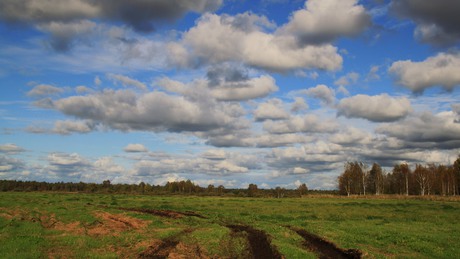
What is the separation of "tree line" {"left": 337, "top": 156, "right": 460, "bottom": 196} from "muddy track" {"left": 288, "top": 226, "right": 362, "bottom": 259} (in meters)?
126

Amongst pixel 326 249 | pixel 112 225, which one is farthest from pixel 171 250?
pixel 112 225

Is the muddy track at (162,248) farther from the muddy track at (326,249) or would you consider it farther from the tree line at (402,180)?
the tree line at (402,180)

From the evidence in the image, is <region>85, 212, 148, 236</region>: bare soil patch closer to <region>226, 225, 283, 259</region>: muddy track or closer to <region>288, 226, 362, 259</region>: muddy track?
<region>226, 225, 283, 259</region>: muddy track

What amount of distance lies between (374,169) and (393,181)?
981cm

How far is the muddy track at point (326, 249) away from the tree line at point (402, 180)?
4950 inches

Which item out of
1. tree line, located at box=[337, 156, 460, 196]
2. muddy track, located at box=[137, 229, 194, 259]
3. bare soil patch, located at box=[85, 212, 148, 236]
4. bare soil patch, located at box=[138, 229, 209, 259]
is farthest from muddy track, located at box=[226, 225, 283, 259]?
tree line, located at box=[337, 156, 460, 196]

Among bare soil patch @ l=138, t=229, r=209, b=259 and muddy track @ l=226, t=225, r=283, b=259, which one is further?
bare soil patch @ l=138, t=229, r=209, b=259

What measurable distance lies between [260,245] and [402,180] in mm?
155626

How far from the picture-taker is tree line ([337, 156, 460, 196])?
5694 inches

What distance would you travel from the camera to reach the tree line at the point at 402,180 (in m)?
145

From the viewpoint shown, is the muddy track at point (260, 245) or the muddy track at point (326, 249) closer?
the muddy track at point (260, 245)

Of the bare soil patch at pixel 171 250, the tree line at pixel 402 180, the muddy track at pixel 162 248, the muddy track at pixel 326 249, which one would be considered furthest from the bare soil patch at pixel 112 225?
the tree line at pixel 402 180

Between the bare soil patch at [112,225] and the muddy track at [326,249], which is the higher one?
the muddy track at [326,249]

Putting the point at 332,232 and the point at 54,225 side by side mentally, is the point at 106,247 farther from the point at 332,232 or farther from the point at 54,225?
the point at 332,232
